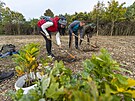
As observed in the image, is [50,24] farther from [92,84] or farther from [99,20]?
[99,20]

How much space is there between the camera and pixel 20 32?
17062 millimetres

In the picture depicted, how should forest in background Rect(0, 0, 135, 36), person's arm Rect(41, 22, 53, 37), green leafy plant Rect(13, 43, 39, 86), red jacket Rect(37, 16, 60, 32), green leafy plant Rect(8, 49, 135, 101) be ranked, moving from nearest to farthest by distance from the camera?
green leafy plant Rect(8, 49, 135, 101) → green leafy plant Rect(13, 43, 39, 86) → person's arm Rect(41, 22, 53, 37) → red jacket Rect(37, 16, 60, 32) → forest in background Rect(0, 0, 135, 36)

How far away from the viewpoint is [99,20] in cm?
1506

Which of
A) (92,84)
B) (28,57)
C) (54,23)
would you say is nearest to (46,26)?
(54,23)

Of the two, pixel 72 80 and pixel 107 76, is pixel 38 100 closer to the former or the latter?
pixel 72 80

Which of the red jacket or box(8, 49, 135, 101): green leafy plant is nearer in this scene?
box(8, 49, 135, 101): green leafy plant

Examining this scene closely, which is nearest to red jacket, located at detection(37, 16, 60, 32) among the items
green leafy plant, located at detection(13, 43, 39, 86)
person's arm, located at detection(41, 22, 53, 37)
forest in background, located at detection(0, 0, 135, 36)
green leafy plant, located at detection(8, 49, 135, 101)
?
person's arm, located at detection(41, 22, 53, 37)

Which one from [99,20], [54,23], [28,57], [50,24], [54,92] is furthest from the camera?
[99,20]

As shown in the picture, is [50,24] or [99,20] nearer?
[50,24]

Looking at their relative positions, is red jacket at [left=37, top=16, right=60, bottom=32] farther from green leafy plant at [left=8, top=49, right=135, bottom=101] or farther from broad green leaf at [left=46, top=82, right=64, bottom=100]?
broad green leaf at [left=46, top=82, right=64, bottom=100]

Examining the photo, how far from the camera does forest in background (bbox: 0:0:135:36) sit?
14.2 meters

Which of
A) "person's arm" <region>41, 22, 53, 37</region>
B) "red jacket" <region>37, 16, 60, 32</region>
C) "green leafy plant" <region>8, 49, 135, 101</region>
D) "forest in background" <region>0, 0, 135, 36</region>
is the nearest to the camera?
"green leafy plant" <region>8, 49, 135, 101</region>

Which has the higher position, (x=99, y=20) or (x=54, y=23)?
(x=99, y=20)

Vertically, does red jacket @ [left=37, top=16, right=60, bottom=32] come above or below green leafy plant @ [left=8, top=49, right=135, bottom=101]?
above
